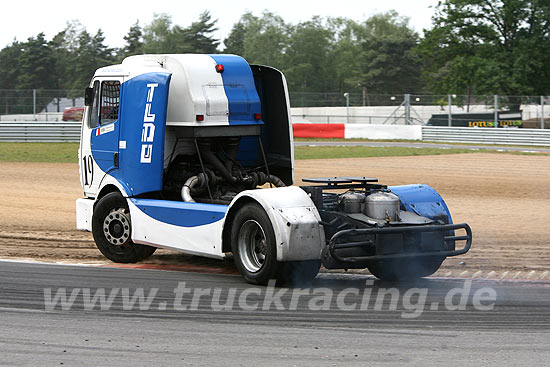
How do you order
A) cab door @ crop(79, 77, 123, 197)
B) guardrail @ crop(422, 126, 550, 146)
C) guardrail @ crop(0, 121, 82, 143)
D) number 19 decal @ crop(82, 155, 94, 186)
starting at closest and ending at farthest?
cab door @ crop(79, 77, 123, 197), number 19 decal @ crop(82, 155, 94, 186), guardrail @ crop(0, 121, 82, 143), guardrail @ crop(422, 126, 550, 146)

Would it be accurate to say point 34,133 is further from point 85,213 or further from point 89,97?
point 85,213

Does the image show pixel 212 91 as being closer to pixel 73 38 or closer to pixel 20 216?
pixel 20 216

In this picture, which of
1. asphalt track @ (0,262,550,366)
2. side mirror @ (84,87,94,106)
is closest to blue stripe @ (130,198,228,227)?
asphalt track @ (0,262,550,366)

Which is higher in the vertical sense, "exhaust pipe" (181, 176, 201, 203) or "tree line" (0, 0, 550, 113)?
"tree line" (0, 0, 550, 113)

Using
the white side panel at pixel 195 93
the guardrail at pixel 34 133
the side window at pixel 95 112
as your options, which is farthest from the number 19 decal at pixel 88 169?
the guardrail at pixel 34 133

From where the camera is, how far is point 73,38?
375 feet

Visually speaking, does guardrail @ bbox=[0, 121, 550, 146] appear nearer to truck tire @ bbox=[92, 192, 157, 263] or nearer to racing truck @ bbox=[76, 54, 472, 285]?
racing truck @ bbox=[76, 54, 472, 285]

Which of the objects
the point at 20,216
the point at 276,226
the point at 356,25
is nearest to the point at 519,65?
the point at 20,216

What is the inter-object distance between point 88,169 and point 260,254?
10.7 ft

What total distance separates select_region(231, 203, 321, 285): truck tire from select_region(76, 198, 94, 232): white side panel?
2719 mm

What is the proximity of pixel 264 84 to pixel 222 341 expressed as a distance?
5085 mm

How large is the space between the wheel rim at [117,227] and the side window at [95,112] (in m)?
1.21

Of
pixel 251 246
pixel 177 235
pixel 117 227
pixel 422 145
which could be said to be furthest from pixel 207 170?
pixel 422 145

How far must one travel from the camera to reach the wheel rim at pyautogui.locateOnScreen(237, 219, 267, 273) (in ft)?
26.6
